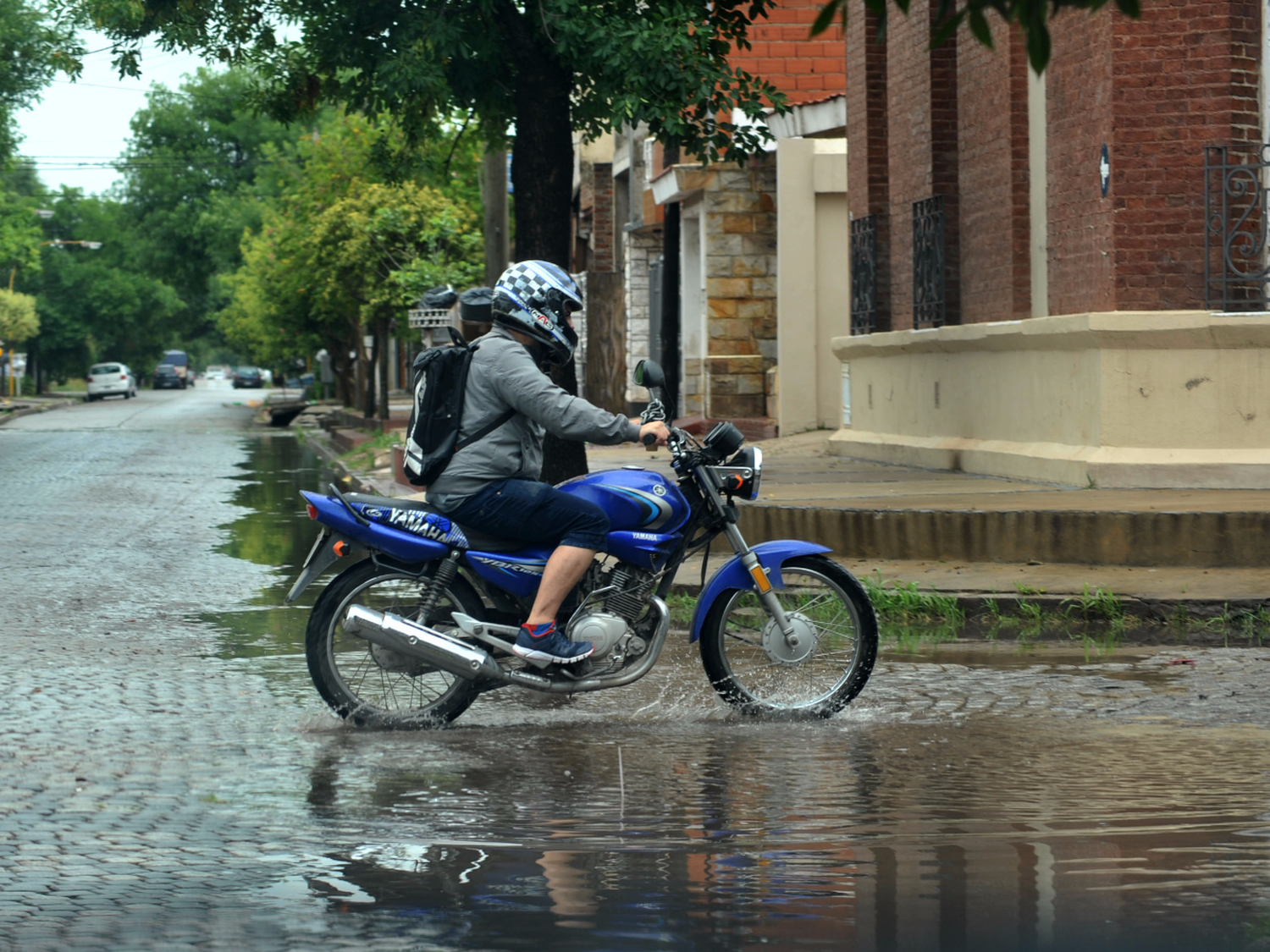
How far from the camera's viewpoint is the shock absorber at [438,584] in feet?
23.0

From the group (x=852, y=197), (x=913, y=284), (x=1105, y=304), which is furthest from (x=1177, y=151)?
(x=852, y=197)

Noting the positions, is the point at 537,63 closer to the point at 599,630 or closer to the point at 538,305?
the point at 538,305

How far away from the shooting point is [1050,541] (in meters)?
10.6

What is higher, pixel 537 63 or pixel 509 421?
pixel 537 63

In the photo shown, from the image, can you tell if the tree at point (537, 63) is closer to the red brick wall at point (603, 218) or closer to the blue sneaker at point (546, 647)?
the blue sneaker at point (546, 647)

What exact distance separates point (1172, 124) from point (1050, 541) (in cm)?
373

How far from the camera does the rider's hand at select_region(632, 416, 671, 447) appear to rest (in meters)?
6.77

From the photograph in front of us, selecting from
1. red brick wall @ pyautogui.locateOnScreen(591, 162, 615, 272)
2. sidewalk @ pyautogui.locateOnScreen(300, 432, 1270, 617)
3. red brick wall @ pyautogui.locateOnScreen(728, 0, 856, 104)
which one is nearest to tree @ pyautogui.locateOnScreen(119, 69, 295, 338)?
red brick wall @ pyautogui.locateOnScreen(591, 162, 615, 272)

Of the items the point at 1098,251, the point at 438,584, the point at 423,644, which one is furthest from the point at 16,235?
the point at 423,644

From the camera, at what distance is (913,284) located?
55.2ft

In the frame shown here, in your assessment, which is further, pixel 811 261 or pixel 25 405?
pixel 25 405

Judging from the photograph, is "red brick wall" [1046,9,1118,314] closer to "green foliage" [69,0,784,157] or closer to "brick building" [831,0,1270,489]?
"brick building" [831,0,1270,489]

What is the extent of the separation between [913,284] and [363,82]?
5395 mm

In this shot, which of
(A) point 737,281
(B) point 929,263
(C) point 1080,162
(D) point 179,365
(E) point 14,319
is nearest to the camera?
(C) point 1080,162
